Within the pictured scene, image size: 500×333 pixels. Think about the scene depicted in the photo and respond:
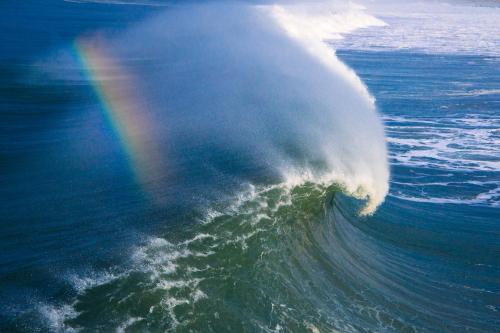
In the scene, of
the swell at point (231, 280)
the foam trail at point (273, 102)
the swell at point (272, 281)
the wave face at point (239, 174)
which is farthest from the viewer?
the foam trail at point (273, 102)

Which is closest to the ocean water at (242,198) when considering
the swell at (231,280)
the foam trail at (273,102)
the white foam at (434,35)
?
the swell at (231,280)

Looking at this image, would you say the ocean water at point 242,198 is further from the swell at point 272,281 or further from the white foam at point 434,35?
the white foam at point 434,35

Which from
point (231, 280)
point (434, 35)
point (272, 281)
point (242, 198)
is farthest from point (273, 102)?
point (434, 35)

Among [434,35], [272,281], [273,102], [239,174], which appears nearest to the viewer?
[272,281]

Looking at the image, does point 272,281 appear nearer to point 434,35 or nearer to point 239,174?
point 239,174

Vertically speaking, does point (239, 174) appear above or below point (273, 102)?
below

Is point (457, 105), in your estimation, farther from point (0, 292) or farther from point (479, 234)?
point (0, 292)

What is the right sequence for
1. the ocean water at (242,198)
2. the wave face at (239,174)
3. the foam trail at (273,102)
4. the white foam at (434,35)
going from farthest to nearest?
the white foam at (434,35)
the foam trail at (273,102)
the ocean water at (242,198)
the wave face at (239,174)

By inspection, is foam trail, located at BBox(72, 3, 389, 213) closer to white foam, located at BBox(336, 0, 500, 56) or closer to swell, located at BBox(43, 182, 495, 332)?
swell, located at BBox(43, 182, 495, 332)
